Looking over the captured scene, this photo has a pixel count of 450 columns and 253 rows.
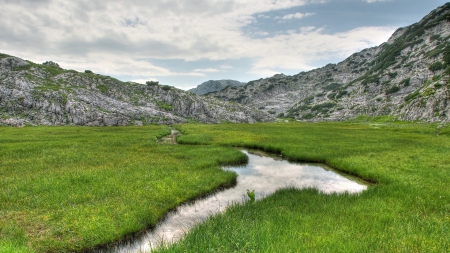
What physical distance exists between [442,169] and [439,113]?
86.9 m

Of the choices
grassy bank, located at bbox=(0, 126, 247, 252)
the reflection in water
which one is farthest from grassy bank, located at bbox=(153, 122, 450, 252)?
grassy bank, located at bbox=(0, 126, 247, 252)

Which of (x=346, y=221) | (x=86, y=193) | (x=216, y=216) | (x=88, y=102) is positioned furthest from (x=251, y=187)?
(x=88, y=102)

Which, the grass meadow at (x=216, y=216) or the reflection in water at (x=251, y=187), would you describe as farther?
the reflection in water at (x=251, y=187)

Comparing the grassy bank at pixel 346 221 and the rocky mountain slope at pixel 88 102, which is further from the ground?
the rocky mountain slope at pixel 88 102

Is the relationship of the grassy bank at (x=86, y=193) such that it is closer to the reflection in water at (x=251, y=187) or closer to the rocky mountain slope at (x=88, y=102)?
the reflection in water at (x=251, y=187)

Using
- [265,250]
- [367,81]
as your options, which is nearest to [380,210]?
[265,250]

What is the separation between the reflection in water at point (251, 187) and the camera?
39.6 feet

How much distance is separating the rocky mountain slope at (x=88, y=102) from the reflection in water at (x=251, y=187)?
321 ft

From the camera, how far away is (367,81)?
192000 millimetres

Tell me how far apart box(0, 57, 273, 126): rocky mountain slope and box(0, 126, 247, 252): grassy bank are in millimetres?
84813

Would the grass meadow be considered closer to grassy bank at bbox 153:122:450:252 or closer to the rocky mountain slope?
grassy bank at bbox 153:122:450:252

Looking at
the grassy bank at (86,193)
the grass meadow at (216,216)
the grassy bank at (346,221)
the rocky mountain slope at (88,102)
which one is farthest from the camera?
the rocky mountain slope at (88,102)

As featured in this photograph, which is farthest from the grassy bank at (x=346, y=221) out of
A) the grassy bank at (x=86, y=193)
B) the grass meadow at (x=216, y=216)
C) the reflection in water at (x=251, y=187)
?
the grassy bank at (x=86, y=193)

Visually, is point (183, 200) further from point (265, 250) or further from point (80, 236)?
point (265, 250)
